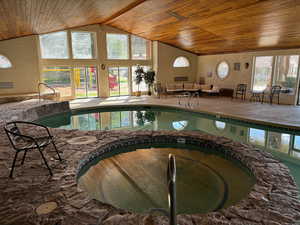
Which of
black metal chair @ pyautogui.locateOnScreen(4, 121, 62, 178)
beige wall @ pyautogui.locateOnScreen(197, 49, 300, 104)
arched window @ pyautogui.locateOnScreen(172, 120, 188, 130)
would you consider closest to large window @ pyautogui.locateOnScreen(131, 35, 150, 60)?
beige wall @ pyautogui.locateOnScreen(197, 49, 300, 104)

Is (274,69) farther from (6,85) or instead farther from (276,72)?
(6,85)

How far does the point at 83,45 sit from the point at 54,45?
55.8 inches

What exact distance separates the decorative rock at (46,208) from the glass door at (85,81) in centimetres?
958

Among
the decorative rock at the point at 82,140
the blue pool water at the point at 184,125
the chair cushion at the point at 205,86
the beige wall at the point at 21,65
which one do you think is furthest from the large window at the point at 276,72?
the beige wall at the point at 21,65

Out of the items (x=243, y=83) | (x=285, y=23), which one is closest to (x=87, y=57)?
(x=243, y=83)

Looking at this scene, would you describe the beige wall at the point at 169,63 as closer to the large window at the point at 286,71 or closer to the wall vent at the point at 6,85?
the large window at the point at 286,71

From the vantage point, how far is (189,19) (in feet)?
26.0

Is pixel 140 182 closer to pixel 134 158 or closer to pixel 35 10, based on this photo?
pixel 134 158

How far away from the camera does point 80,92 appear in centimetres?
1152

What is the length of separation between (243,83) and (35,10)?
30.9 feet

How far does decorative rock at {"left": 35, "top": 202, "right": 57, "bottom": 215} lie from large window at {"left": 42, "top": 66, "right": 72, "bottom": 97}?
9295 mm

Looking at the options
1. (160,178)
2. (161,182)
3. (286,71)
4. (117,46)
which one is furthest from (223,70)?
(161,182)

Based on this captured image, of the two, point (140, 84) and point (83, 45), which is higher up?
point (83, 45)

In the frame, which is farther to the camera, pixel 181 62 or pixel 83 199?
pixel 181 62
